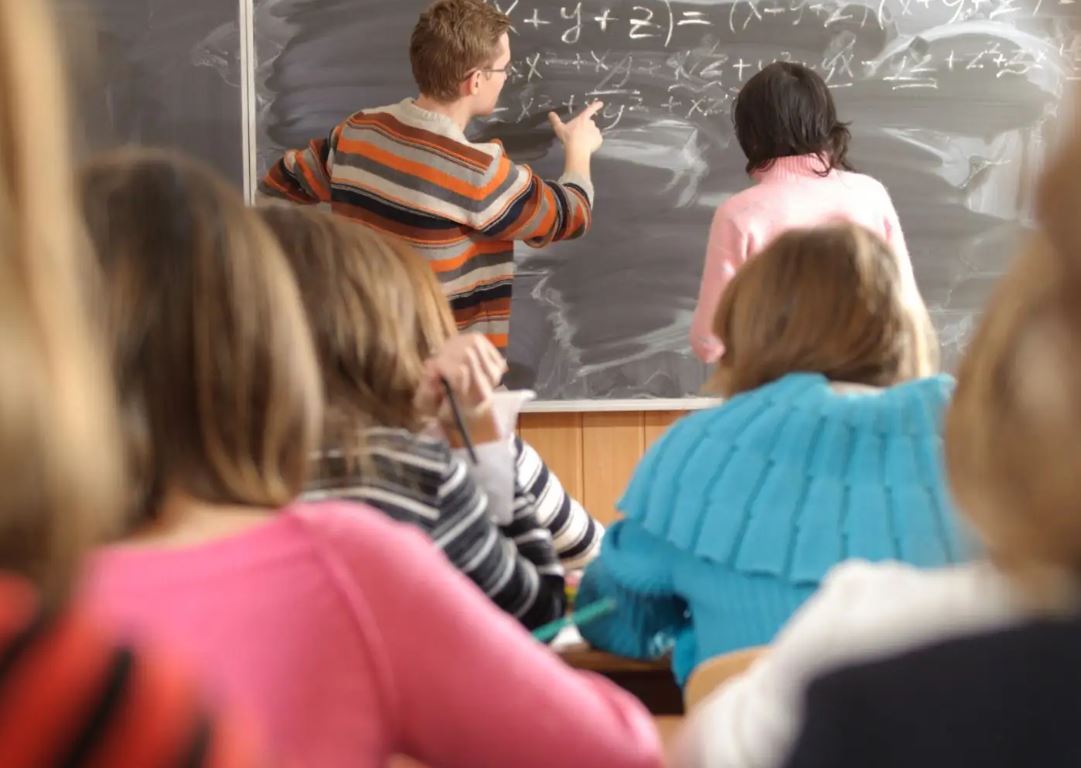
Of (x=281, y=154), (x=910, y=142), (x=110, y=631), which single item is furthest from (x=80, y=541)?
(x=910, y=142)

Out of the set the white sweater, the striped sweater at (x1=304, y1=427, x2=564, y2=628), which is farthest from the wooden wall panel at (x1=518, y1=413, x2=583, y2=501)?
the white sweater

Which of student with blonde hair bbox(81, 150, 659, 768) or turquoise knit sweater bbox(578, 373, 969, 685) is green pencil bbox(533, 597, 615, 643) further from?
student with blonde hair bbox(81, 150, 659, 768)

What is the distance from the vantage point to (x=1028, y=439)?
0.52 metres

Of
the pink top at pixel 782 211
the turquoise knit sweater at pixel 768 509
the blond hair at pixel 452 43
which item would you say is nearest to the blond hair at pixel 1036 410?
the turquoise knit sweater at pixel 768 509

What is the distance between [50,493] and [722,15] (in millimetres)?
2987

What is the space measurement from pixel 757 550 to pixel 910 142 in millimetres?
2079

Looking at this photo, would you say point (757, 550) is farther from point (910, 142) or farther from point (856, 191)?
point (910, 142)

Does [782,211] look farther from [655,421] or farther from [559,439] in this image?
[559,439]

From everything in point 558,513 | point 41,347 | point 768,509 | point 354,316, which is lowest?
point 558,513

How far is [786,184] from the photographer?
2.76 meters

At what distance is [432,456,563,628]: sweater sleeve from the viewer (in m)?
1.30

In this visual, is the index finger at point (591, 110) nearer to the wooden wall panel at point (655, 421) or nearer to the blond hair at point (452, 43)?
the blond hair at point (452, 43)

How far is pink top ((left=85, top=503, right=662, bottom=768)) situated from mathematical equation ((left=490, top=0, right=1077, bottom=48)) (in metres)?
2.47

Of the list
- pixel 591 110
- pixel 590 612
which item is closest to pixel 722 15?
pixel 591 110
